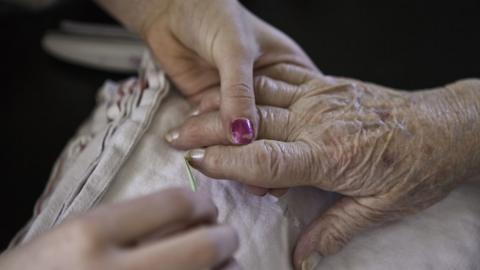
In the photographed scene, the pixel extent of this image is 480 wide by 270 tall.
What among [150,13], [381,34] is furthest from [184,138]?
[381,34]

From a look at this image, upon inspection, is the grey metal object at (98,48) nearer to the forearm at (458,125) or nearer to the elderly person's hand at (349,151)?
the elderly person's hand at (349,151)

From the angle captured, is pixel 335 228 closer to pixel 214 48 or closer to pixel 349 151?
pixel 349 151

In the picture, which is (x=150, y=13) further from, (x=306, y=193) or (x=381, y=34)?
(x=381, y=34)

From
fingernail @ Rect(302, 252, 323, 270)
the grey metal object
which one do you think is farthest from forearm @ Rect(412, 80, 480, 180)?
the grey metal object

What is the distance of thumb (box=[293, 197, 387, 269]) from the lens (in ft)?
2.19

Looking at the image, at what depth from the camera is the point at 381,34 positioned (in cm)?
129

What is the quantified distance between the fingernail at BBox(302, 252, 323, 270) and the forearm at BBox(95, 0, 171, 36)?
0.51 meters

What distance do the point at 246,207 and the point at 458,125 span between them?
359mm

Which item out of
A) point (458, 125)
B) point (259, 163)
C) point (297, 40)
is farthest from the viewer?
point (297, 40)

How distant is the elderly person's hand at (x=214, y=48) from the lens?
69 cm

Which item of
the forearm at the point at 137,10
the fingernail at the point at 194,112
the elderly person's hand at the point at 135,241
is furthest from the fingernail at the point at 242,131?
the forearm at the point at 137,10

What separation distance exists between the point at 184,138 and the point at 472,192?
19.9 inches

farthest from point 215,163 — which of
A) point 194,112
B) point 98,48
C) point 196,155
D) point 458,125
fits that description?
point 98,48

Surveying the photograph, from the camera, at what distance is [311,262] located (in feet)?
2.19
